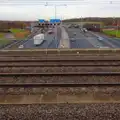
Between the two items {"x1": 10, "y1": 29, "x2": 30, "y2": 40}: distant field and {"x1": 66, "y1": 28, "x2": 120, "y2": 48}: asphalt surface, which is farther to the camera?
{"x1": 10, "y1": 29, "x2": 30, "y2": 40}: distant field

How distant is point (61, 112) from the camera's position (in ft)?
21.2

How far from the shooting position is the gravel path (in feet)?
20.2

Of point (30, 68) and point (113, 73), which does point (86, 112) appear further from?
point (30, 68)

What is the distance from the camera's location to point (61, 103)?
7156mm

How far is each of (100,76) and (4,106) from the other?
483 cm

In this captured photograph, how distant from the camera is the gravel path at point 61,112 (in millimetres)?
6152

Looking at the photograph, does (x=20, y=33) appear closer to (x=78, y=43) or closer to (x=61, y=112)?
(x=78, y=43)

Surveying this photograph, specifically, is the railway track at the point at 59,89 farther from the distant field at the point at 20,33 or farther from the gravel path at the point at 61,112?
the distant field at the point at 20,33

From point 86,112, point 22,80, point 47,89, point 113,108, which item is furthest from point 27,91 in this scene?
point 113,108

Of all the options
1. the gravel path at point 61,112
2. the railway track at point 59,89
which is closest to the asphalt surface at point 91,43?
the railway track at point 59,89

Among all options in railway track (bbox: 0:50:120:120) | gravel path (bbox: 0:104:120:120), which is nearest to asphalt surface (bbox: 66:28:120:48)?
railway track (bbox: 0:50:120:120)

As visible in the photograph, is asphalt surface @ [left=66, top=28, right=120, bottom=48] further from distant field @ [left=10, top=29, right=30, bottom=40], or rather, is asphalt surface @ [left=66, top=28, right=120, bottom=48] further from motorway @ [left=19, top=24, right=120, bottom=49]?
distant field @ [left=10, top=29, right=30, bottom=40]

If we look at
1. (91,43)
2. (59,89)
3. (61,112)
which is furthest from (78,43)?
(61,112)

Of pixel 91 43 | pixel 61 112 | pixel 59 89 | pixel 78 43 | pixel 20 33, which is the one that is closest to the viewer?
pixel 61 112
